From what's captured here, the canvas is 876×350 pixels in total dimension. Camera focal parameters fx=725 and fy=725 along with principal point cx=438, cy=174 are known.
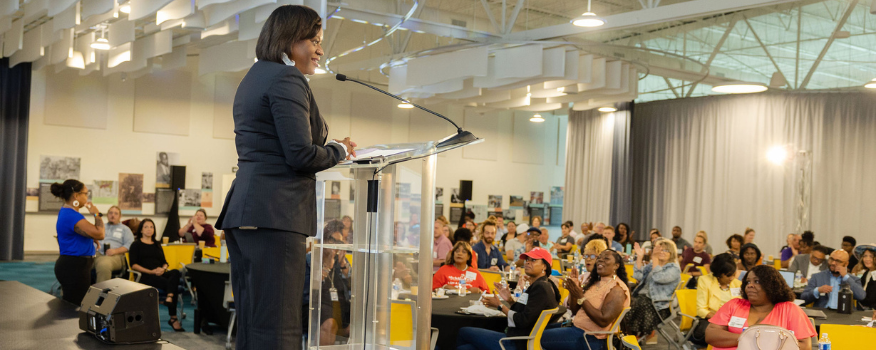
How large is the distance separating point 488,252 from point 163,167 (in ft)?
29.8

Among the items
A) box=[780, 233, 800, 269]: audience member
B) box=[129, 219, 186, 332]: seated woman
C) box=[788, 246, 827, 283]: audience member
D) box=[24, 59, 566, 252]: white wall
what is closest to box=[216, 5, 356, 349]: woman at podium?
box=[129, 219, 186, 332]: seated woman

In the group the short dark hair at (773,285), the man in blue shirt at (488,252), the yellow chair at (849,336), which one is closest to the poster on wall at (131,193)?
the man in blue shirt at (488,252)

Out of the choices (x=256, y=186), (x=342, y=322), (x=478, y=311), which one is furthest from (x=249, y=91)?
(x=478, y=311)

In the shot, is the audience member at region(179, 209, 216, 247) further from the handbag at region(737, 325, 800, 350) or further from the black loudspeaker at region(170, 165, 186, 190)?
the handbag at region(737, 325, 800, 350)

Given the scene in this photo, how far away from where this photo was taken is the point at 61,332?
10.5ft

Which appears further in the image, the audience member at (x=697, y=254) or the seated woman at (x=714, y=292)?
the audience member at (x=697, y=254)

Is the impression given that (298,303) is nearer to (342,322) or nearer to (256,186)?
(256,186)

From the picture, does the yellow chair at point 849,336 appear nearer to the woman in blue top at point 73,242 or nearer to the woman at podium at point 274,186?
the woman at podium at point 274,186

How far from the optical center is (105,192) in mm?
15227

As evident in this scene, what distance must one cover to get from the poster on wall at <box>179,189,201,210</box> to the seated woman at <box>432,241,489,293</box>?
10.3 metres

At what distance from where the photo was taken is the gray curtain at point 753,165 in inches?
576

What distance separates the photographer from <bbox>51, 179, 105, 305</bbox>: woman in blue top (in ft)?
18.0

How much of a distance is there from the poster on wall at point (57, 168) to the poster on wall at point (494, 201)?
10.9m

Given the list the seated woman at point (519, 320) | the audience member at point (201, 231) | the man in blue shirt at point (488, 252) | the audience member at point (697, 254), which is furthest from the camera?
the audience member at point (201, 231)
